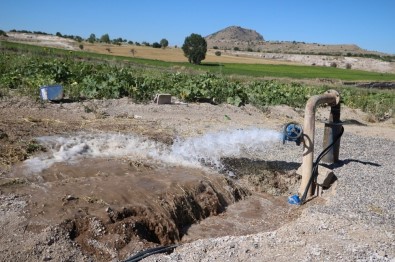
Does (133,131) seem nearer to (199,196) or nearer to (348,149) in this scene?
(199,196)

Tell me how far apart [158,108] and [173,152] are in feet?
13.6

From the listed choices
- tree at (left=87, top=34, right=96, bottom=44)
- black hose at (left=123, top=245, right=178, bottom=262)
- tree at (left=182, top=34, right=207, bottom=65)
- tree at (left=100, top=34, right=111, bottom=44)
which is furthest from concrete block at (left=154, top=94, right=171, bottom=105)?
tree at (left=100, top=34, right=111, bottom=44)

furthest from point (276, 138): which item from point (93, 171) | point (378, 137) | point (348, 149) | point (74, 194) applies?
point (74, 194)

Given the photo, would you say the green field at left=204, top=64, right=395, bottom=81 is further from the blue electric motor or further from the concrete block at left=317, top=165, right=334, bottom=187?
the blue electric motor

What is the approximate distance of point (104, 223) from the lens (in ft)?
14.7

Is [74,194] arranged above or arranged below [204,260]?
above

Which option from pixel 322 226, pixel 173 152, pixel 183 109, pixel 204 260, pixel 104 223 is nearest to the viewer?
pixel 204 260

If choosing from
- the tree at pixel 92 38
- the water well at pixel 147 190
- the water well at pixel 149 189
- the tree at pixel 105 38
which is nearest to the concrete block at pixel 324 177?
the water well at pixel 149 189

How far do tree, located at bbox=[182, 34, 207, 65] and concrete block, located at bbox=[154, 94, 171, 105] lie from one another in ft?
144

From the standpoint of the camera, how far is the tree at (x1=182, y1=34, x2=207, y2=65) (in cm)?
5581

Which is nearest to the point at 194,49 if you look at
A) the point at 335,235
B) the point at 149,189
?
the point at 149,189

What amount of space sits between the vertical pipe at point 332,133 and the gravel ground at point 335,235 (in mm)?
471

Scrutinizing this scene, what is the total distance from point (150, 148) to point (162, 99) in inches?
190

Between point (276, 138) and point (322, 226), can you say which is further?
point (276, 138)
